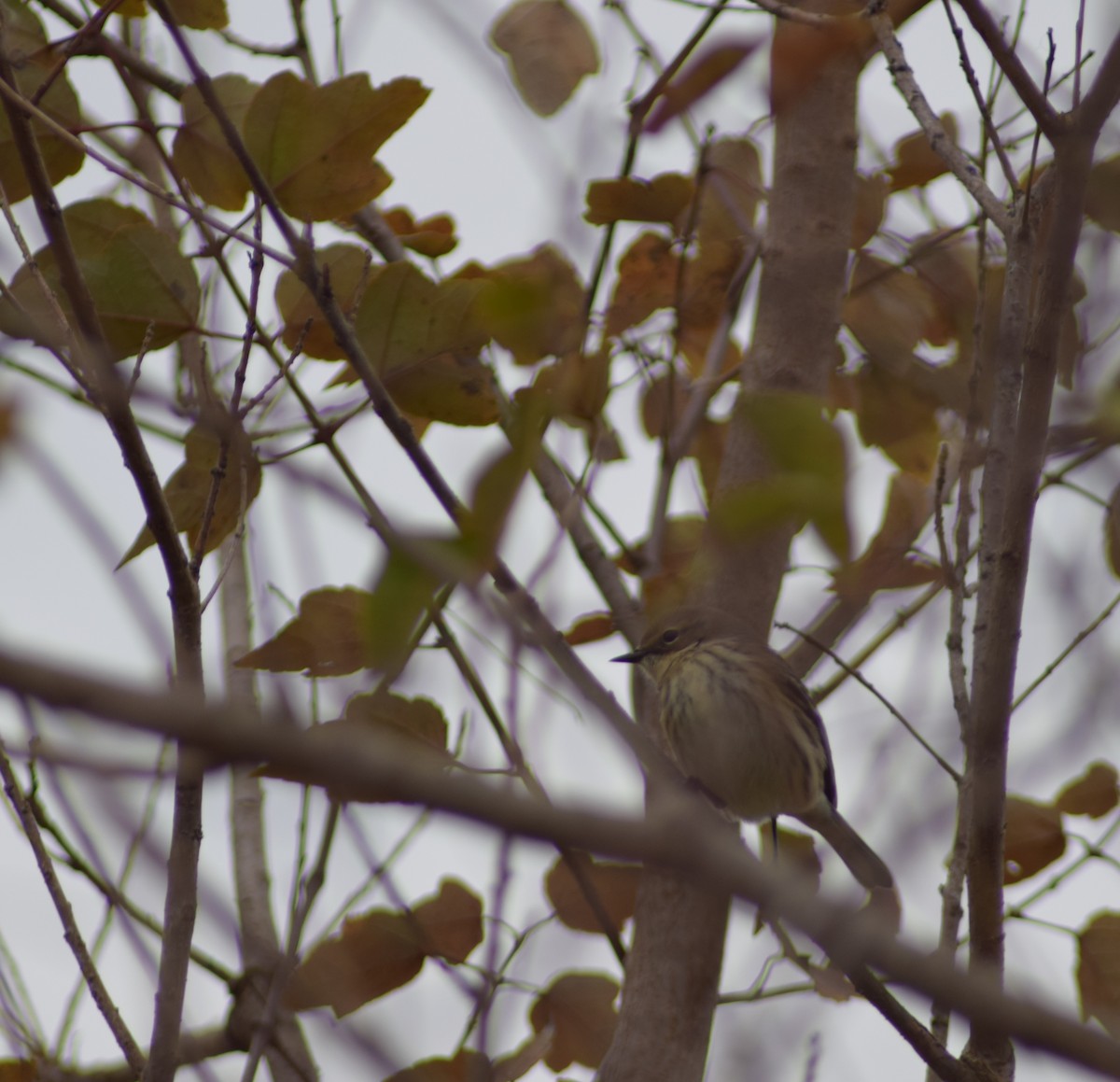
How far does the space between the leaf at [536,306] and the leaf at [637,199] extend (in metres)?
0.20

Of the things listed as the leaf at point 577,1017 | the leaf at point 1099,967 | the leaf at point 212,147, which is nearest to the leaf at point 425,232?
the leaf at point 212,147

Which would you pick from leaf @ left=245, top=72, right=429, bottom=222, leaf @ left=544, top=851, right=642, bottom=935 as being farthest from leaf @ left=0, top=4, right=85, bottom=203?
leaf @ left=544, top=851, right=642, bottom=935

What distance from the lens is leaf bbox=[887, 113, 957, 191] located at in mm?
3506

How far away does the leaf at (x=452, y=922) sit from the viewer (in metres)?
3.10

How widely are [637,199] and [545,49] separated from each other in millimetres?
421

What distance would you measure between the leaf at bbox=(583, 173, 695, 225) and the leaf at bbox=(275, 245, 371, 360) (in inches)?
27.5

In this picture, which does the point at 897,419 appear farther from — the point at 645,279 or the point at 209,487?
the point at 209,487

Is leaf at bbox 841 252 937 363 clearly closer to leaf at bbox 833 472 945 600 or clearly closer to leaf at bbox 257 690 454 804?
leaf at bbox 833 472 945 600

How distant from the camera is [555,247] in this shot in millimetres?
3734

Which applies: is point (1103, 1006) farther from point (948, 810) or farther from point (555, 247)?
point (555, 247)

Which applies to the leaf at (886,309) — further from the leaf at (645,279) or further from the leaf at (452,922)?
the leaf at (452,922)

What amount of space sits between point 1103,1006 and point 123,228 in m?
2.73

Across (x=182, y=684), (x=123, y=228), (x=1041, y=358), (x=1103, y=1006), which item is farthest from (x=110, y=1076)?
(x=1041, y=358)

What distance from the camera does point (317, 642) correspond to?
2.85 metres
